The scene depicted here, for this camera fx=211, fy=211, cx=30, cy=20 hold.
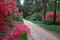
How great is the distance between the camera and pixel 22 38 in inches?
229

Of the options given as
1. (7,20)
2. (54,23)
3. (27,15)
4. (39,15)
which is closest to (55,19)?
(54,23)

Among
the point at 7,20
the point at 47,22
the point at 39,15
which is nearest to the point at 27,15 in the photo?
the point at 39,15

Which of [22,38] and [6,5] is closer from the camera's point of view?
[22,38]

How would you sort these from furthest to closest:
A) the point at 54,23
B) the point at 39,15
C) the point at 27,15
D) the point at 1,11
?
the point at 27,15 → the point at 39,15 → the point at 54,23 → the point at 1,11

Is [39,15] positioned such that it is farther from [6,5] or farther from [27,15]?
[6,5]

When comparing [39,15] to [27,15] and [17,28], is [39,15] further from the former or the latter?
[17,28]

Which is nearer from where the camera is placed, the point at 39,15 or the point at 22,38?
the point at 22,38

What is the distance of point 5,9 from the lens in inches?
241

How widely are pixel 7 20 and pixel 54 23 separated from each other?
67.9 feet

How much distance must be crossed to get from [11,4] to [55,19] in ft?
69.5

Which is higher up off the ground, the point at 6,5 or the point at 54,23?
the point at 6,5

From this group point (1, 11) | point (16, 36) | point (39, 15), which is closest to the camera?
point (16, 36)

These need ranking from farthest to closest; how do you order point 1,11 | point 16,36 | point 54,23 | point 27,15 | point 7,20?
point 27,15 → point 54,23 → point 7,20 → point 1,11 → point 16,36

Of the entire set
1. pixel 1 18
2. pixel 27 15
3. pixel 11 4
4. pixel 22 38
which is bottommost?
pixel 27 15
